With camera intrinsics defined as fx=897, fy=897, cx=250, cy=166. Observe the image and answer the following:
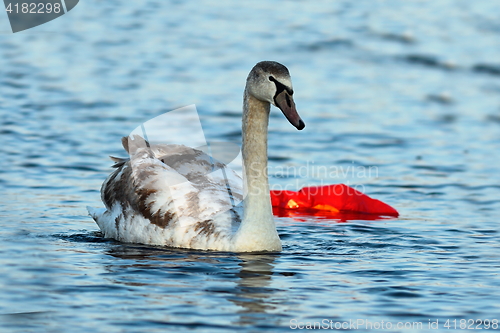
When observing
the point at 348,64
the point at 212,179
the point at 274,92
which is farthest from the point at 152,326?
the point at 348,64

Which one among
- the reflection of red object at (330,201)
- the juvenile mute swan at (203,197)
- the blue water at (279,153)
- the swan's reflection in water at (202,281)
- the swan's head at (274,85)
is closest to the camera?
the swan's reflection in water at (202,281)

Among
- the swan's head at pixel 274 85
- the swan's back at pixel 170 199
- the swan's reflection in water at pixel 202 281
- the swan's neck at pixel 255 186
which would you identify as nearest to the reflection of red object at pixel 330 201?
the swan's back at pixel 170 199

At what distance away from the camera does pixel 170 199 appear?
395 inches

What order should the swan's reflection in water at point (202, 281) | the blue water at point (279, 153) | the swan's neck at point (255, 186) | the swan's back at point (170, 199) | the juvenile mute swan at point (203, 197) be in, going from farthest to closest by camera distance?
the swan's back at point (170, 199) → the swan's neck at point (255, 186) → the juvenile mute swan at point (203, 197) → the blue water at point (279, 153) → the swan's reflection in water at point (202, 281)

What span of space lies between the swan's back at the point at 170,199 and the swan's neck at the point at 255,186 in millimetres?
241

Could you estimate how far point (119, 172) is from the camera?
11133 millimetres

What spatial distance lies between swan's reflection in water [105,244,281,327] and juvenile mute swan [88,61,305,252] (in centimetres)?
17

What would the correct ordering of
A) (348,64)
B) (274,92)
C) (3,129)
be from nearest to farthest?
(274,92)
(3,129)
(348,64)

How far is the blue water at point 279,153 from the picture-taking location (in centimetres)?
787

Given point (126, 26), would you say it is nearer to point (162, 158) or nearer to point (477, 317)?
point (162, 158)

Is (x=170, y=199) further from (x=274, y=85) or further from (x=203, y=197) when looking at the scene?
A: (x=274, y=85)

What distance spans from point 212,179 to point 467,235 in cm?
311

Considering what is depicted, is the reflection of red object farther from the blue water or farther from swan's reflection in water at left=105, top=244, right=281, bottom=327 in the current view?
swan's reflection in water at left=105, top=244, right=281, bottom=327

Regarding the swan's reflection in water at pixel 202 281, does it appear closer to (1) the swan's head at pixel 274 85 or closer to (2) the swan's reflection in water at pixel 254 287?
(2) the swan's reflection in water at pixel 254 287
